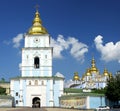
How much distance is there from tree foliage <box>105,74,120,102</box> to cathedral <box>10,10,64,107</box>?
10627mm

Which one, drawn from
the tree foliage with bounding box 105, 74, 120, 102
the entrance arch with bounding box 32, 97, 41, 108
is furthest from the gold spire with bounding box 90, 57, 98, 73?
the tree foliage with bounding box 105, 74, 120, 102

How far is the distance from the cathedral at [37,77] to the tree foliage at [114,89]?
1063 centimetres

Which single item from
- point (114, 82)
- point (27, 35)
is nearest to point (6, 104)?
point (27, 35)

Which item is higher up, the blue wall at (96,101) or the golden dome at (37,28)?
the golden dome at (37,28)

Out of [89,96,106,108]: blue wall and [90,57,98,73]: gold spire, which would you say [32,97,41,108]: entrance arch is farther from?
[90,57,98,73]: gold spire

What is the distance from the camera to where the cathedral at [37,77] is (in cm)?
5903

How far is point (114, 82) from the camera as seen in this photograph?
51219 mm

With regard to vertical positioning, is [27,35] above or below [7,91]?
above

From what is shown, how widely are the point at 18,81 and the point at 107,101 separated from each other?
16.3 metres

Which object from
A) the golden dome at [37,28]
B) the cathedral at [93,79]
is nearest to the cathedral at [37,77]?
the golden dome at [37,28]

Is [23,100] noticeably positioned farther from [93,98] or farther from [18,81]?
[93,98]

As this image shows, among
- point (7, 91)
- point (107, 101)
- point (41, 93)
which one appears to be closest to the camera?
point (107, 101)

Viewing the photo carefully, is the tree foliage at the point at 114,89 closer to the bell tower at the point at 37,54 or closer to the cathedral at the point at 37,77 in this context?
the cathedral at the point at 37,77

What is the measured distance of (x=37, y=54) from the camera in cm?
6072
